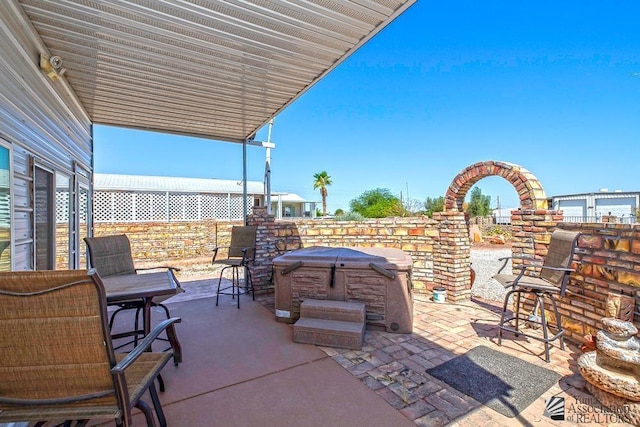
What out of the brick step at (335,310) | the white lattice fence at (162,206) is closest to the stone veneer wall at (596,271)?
the brick step at (335,310)

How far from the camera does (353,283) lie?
11.2 feet

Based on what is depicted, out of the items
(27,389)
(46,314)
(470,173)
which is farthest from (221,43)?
(470,173)

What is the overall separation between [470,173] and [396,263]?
7.86ft

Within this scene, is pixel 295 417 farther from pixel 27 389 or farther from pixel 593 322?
pixel 593 322

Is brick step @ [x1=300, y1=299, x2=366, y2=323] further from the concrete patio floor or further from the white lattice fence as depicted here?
the white lattice fence

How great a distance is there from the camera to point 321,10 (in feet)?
7.73

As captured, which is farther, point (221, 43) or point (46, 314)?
point (221, 43)

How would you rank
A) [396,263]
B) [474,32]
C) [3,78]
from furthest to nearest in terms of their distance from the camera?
[474,32]
[396,263]
[3,78]

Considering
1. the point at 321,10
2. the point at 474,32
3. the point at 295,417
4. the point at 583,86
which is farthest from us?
the point at 583,86

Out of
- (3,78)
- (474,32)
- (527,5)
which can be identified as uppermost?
(474,32)

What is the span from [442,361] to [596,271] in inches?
69.8

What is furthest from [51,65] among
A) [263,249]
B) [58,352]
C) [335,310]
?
[335,310]

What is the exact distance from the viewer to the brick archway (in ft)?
12.3
